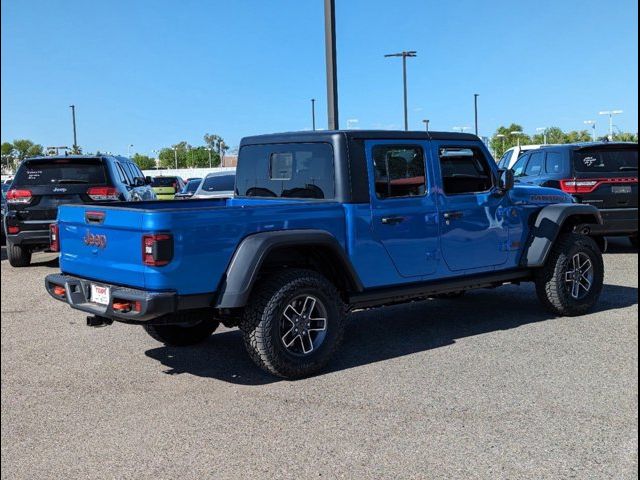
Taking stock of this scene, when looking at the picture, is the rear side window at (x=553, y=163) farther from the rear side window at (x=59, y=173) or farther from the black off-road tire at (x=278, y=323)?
the black off-road tire at (x=278, y=323)

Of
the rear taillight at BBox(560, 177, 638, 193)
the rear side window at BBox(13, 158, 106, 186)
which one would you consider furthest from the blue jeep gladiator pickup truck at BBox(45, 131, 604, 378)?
the rear side window at BBox(13, 158, 106, 186)

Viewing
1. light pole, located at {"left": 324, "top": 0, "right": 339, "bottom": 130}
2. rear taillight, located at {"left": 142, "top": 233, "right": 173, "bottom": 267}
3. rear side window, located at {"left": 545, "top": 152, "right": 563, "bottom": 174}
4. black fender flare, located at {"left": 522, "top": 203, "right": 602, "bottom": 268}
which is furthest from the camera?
rear side window, located at {"left": 545, "top": 152, "right": 563, "bottom": 174}

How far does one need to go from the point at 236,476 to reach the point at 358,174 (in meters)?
2.90

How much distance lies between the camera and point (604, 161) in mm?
12117

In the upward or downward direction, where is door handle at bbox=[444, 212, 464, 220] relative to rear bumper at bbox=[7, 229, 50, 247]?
upward

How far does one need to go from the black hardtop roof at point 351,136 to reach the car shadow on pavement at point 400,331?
1807 millimetres

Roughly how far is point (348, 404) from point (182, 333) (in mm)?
2177

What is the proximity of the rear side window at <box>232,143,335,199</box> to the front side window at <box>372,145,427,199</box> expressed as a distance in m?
0.42

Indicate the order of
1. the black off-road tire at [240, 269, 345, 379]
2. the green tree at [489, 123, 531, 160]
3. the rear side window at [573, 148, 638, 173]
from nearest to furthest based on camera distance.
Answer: the black off-road tire at [240, 269, 345, 379]
the rear side window at [573, 148, 638, 173]
the green tree at [489, 123, 531, 160]

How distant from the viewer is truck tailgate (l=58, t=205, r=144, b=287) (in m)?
4.98

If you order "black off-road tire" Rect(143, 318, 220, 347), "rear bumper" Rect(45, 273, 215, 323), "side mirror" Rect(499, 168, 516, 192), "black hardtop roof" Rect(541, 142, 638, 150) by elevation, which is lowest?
"black off-road tire" Rect(143, 318, 220, 347)

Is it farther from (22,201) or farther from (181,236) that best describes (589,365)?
(22,201)

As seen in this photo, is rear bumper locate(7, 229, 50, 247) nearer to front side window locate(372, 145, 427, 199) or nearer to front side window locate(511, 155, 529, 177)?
front side window locate(372, 145, 427, 199)

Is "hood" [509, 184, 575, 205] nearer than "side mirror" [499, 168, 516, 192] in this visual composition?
No
